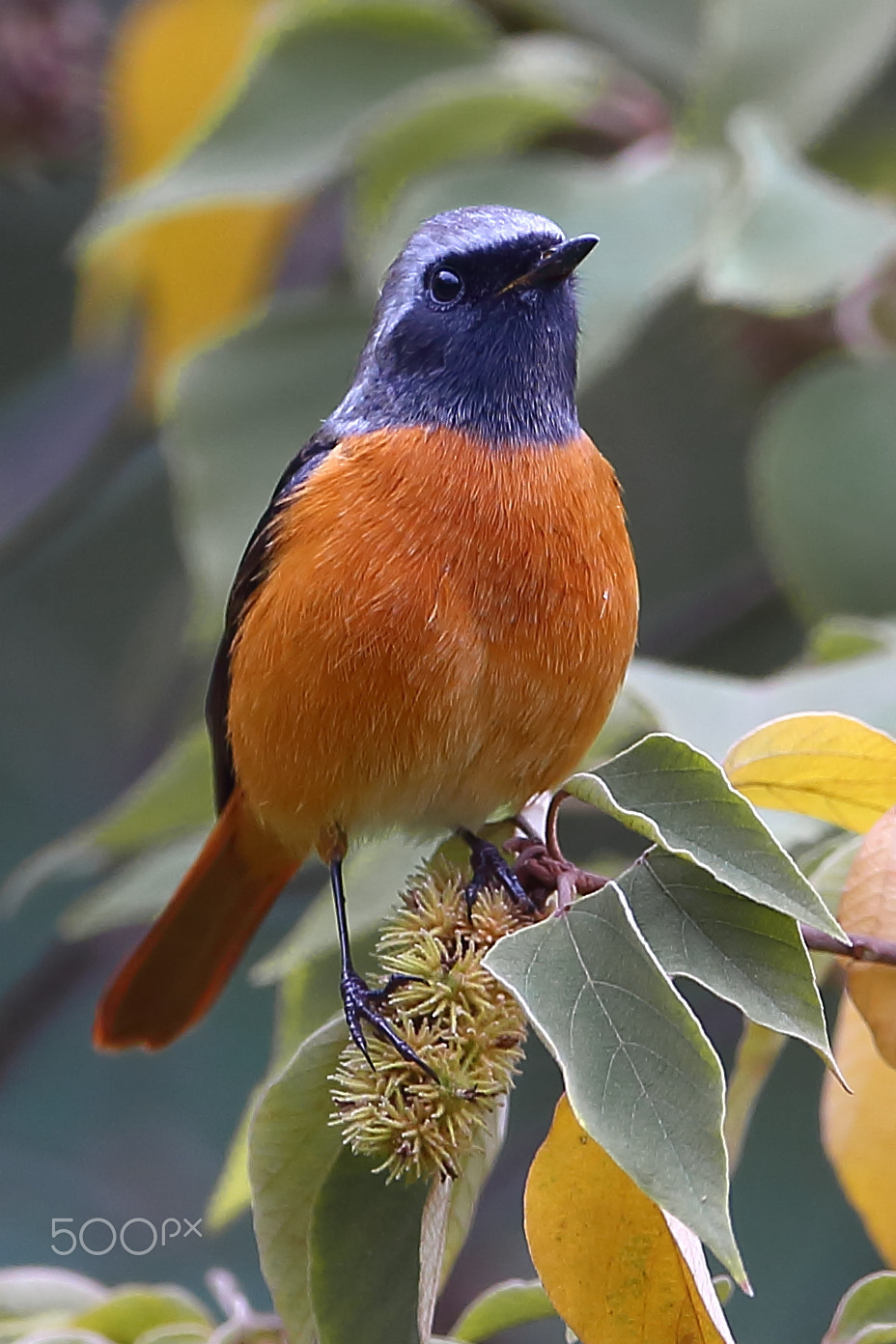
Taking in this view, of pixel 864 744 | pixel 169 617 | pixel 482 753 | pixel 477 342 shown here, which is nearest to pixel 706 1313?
pixel 864 744

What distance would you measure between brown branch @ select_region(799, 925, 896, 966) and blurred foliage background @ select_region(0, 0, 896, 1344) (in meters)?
0.45

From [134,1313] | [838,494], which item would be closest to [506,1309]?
[134,1313]

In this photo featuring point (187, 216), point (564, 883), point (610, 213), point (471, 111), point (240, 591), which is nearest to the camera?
point (564, 883)

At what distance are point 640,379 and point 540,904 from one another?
291cm

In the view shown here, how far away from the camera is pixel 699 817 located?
142 cm

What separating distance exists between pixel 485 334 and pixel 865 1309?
1304 millimetres

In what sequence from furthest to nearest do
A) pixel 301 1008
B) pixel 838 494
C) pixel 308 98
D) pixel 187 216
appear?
1. pixel 187 216
2. pixel 308 98
3. pixel 838 494
4. pixel 301 1008

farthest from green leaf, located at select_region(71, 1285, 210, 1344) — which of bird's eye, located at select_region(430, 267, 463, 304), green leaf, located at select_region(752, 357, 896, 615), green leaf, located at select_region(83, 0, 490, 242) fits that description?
green leaf, located at select_region(83, 0, 490, 242)

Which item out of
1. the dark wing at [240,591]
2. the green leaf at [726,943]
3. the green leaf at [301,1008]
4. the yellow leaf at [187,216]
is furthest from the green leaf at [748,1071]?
the yellow leaf at [187,216]

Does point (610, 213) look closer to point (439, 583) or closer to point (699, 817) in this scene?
point (439, 583)

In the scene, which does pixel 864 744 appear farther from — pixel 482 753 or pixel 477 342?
pixel 477 342

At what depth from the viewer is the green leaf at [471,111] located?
3.21 m

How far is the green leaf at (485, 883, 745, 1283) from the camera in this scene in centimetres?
124

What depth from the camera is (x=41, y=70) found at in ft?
12.7
